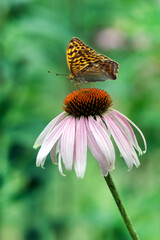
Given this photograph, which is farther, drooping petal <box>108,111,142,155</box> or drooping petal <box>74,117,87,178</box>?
drooping petal <box>108,111,142,155</box>

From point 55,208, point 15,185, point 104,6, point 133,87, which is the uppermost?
point 104,6

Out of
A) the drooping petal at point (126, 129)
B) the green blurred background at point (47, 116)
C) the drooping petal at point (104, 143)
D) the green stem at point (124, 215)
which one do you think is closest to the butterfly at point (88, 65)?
the drooping petal at point (126, 129)

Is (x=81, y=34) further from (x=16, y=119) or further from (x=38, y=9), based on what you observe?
(x=16, y=119)

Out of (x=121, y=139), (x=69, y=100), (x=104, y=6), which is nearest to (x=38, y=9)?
(x=104, y=6)

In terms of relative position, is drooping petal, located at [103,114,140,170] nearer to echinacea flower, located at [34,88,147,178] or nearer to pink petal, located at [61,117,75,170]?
echinacea flower, located at [34,88,147,178]

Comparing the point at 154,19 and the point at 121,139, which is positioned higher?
the point at 154,19

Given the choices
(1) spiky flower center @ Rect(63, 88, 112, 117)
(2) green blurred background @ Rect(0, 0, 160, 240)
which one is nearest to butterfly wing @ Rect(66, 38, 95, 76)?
(1) spiky flower center @ Rect(63, 88, 112, 117)

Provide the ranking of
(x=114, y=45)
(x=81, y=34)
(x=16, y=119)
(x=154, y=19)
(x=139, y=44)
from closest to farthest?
(x=154, y=19) → (x=16, y=119) → (x=81, y=34) → (x=139, y=44) → (x=114, y=45)

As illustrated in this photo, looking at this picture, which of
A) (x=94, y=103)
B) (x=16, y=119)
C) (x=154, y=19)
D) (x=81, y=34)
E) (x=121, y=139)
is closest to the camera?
(x=121, y=139)
